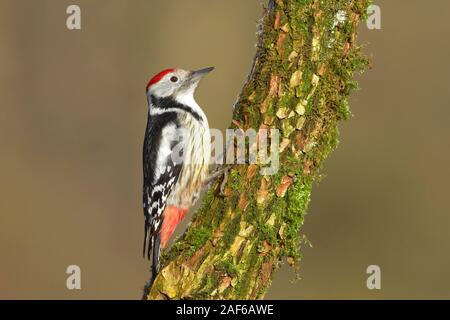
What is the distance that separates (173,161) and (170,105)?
0.38 m

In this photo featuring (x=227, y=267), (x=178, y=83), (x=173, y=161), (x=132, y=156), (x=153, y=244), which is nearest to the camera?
(x=227, y=267)

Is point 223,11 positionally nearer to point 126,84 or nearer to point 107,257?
point 126,84

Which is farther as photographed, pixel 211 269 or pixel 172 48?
pixel 172 48

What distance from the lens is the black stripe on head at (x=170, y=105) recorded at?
4.61 metres

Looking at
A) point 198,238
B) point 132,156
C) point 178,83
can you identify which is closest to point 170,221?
point 178,83

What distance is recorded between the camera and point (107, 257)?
8359 millimetres

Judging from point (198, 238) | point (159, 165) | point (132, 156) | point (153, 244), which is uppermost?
point (159, 165)

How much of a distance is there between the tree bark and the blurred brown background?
4.70 metres

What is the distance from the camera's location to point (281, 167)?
340 cm

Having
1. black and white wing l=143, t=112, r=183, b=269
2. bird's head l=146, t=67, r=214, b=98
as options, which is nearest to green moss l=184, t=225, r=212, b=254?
black and white wing l=143, t=112, r=183, b=269

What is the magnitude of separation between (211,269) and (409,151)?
18.9 ft

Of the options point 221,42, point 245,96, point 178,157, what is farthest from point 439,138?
point 245,96

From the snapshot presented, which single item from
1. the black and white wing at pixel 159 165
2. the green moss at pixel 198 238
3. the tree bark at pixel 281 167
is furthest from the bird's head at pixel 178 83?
the green moss at pixel 198 238

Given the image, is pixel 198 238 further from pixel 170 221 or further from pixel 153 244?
pixel 170 221
